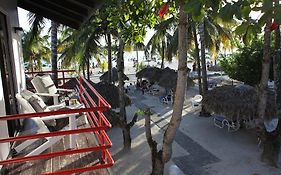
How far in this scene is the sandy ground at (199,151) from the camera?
10.7m

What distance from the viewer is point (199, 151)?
1240cm


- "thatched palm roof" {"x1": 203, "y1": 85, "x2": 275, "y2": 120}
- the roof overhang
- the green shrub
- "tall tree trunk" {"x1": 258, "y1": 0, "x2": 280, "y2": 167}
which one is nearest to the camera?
the roof overhang

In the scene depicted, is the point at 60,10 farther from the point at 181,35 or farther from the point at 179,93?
the point at 179,93

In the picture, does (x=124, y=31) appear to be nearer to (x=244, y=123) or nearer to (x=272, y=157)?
(x=272, y=157)

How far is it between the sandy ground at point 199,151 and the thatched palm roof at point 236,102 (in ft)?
3.68

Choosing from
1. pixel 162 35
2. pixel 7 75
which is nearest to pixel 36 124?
pixel 7 75

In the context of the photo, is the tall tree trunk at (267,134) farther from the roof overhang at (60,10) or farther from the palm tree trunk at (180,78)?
the roof overhang at (60,10)

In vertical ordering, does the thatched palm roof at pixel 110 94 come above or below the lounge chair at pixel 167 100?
above

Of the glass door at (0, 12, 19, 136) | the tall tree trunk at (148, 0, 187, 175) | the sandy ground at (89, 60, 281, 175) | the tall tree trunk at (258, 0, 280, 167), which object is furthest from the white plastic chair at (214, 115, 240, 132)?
the glass door at (0, 12, 19, 136)

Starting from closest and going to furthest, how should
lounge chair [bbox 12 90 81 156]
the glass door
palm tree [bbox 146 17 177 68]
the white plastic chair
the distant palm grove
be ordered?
the distant palm grove
lounge chair [bbox 12 90 81 156]
the glass door
the white plastic chair
palm tree [bbox 146 17 177 68]

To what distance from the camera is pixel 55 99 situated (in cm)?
813

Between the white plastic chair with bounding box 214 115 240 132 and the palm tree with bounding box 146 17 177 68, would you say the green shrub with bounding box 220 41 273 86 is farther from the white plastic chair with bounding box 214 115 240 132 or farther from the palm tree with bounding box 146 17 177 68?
the white plastic chair with bounding box 214 115 240 132

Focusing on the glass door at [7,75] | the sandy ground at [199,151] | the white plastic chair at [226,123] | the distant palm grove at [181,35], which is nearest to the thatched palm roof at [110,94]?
the sandy ground at [199,151]

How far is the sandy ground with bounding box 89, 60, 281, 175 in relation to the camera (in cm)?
1066
